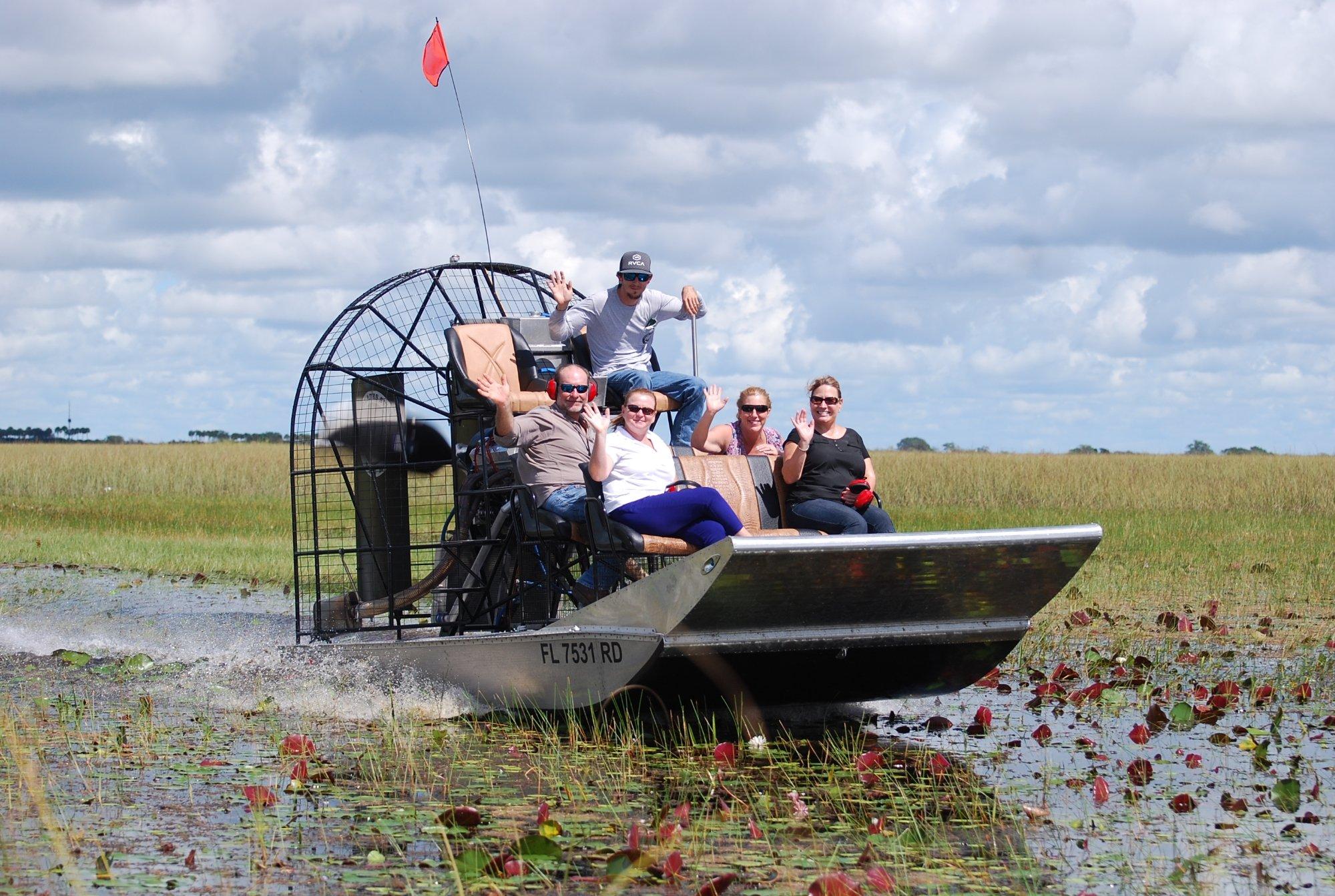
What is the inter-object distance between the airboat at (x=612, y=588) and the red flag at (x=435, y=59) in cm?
152

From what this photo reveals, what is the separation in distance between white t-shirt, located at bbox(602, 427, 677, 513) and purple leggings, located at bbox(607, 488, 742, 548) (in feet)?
0.56

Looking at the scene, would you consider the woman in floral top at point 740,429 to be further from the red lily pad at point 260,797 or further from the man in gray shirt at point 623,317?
the red lily pad at point 260,797

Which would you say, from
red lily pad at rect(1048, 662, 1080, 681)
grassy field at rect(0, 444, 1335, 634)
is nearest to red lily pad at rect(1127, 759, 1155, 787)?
red lily pad at rect(1048, 662, 1080, 681)

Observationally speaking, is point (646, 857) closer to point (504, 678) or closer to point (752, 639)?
point (752, 639)

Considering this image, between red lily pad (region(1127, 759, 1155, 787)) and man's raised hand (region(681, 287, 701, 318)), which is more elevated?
man's raised hand (region(681, 287, 701, 318))

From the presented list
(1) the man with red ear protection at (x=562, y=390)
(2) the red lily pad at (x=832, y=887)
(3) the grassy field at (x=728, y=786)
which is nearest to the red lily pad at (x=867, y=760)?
(3) the grassy field at (x=728, y=786)

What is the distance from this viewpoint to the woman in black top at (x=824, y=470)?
8.62m

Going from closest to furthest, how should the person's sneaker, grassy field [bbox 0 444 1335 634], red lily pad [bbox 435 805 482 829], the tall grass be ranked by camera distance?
red lily pad [bbox 435 805 482 829]
the person's sneaker
grassy field [bbox 0 444 1335 634]
the tall grass

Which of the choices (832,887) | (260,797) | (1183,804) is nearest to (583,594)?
(260,797)

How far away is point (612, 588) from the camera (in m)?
8.54

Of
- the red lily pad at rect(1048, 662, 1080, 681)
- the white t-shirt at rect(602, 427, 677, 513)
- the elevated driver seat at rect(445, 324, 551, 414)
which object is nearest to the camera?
the white t-shirt at rect(602, 427, 677, 513)

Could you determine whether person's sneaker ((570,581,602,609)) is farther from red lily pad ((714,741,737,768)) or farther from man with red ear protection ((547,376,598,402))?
red lily pad ((714,741,737,768))

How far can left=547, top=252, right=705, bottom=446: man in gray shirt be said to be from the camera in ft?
33.8

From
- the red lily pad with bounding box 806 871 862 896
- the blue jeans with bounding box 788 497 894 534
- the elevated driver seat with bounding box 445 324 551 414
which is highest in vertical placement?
the elevated driver seat with bounding box 445 324 551 414
